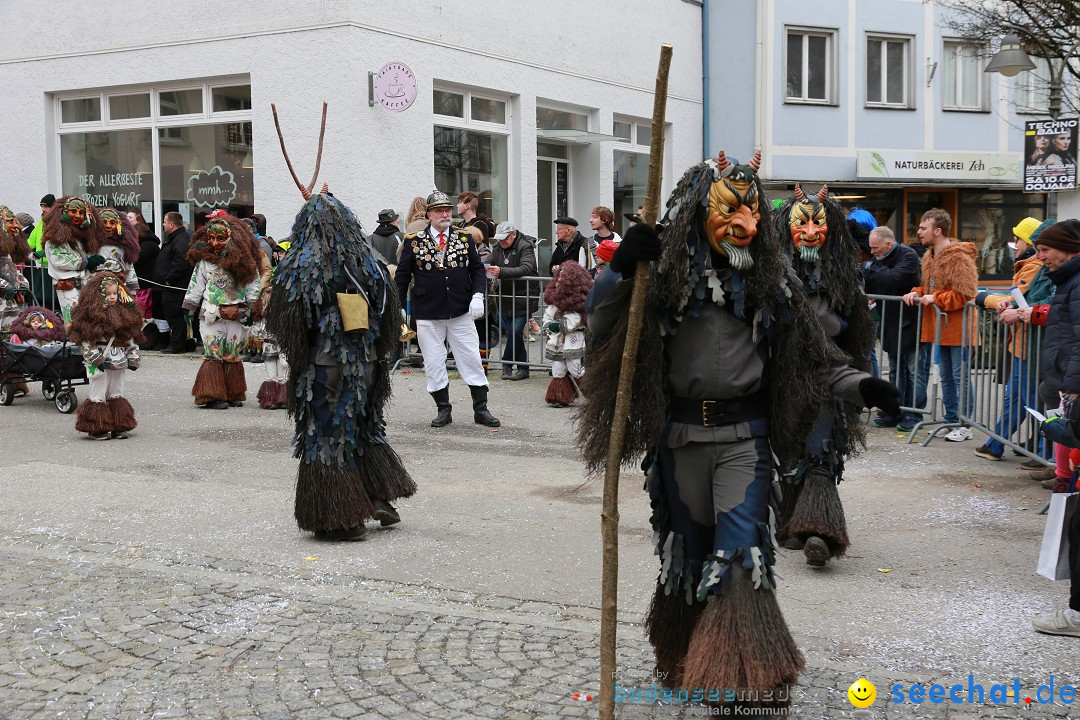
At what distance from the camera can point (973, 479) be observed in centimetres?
858

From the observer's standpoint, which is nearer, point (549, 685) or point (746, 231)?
point (746, 231)

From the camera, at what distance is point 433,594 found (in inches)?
223

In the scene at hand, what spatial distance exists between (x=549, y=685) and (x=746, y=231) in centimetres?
190

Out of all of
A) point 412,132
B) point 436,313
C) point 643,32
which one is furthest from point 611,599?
point 643,32

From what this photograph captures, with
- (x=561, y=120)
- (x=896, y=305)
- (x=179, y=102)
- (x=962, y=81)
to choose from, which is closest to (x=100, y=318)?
(x=896, y=305)

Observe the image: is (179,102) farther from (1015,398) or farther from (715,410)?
(715,410)

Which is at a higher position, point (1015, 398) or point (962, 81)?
point (962, 81)

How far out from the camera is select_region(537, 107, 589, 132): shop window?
19.2m

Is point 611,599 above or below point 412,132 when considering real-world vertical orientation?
below

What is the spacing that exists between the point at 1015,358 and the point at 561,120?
12006 millimetres

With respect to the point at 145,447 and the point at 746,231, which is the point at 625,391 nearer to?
the point at 746,231

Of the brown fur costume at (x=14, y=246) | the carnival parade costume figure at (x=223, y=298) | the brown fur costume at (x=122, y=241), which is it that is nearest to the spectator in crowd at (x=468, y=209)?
the carnival parade costume figure at (x=223, y=298)

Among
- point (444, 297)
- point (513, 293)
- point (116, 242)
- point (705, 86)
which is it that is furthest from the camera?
point (705, 86)

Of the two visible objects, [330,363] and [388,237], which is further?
[388,237]
